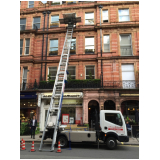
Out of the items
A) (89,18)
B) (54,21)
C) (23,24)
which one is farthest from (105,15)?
(23,24)

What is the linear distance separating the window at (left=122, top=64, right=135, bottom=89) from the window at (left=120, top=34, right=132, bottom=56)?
167 cm

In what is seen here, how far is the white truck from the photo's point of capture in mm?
8516

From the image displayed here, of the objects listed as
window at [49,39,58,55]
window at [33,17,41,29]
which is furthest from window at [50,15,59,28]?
window at [49,39,58,55]

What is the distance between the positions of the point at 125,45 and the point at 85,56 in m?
5.08

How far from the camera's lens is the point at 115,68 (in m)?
15.8

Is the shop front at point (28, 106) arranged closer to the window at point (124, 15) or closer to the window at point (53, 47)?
the window at point (53, 47)

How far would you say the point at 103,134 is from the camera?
8.74 m

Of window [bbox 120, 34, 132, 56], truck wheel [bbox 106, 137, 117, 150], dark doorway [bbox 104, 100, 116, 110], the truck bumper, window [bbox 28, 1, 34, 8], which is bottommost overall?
truck wheel [bbox 106, 137, 117, 150]

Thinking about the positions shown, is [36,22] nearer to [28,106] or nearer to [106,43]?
[106,43]

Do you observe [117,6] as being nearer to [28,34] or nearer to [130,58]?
[130,58]

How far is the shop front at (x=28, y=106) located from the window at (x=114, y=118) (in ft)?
31.0

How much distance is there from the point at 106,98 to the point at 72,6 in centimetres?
1317

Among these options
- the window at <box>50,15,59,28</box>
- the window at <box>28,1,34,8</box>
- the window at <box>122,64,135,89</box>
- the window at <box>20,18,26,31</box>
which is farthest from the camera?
the window at <box>28,1,34,8</box>

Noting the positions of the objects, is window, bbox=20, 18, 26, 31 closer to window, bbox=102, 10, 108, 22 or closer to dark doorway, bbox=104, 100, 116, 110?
window, bbox=102, 10, 108, 22
